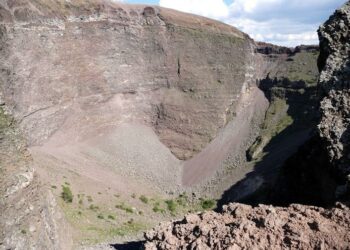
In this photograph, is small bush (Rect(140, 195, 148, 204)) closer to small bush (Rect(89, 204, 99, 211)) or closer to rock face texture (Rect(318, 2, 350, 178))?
small bush (Rect(89, 204, 99, 211))

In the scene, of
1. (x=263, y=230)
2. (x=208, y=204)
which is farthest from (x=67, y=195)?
(x=263, y=230)

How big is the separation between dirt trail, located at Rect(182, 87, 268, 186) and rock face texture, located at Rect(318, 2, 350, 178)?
118 feet

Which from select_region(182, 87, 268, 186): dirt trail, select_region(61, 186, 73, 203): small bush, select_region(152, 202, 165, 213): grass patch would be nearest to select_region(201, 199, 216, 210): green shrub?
select_region(182, 87, 268, 186): dirt trail

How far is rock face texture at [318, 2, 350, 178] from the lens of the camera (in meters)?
23.3

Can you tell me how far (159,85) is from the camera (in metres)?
68.4

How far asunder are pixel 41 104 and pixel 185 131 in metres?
20.5

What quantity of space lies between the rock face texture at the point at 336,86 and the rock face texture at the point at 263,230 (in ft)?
12.9

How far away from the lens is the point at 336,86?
24969 mm

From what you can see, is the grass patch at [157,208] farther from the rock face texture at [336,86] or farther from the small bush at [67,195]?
the rock face texture at [336,86]

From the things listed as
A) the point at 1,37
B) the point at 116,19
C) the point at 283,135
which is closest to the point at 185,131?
the point at 283,135

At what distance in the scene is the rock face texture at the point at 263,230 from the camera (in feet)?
60.5

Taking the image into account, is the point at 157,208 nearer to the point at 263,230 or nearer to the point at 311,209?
the point at 311,209

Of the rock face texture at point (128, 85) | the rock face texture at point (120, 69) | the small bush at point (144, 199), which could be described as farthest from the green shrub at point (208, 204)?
the rock face texture at point (120, 69)

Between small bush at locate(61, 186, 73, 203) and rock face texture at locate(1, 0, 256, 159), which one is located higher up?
rock face texture at locate(1, 0, 256, 159)
